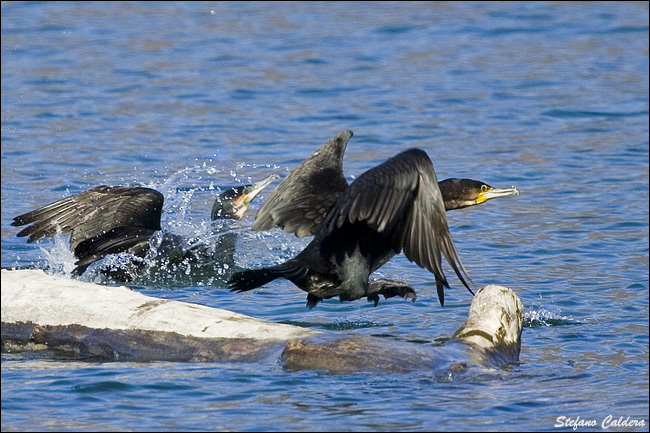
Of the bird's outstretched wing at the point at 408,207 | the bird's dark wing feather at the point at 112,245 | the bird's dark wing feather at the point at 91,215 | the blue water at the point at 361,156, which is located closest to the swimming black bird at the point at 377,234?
the bird's outstretched wing at the point at 408,207

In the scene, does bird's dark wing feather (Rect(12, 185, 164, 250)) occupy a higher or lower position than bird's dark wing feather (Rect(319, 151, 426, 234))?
lower

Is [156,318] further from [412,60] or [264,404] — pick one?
[412,60]

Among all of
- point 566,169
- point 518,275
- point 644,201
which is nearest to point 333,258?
point 518,275

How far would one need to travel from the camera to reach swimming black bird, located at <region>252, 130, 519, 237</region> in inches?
272

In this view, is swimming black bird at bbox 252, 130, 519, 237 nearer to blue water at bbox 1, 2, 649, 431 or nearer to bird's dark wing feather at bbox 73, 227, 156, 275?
blue water at bbox 1, 2, 649, 431

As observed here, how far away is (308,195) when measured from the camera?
7051 mm

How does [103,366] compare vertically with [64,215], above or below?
below

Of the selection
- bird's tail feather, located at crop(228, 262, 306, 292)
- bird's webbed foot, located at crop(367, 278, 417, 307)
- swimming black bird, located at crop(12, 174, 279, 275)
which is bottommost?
bird's webbed foot, located at crop(367, 278, 417, 307)

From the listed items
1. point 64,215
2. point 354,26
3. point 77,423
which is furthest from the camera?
point 354,26

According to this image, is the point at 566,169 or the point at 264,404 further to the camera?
the point at 566,169

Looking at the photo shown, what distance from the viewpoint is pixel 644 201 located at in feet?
33.9

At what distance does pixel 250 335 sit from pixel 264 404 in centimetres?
49

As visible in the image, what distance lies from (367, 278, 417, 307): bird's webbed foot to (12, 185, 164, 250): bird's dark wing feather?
6.78 feet

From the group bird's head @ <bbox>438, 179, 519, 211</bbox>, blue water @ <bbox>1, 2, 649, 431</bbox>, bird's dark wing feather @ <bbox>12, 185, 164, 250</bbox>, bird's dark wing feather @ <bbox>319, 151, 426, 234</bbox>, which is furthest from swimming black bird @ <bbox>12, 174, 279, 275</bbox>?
bird's dark wing feather @ <bbox>319, 151, 426, 234</bbox>
